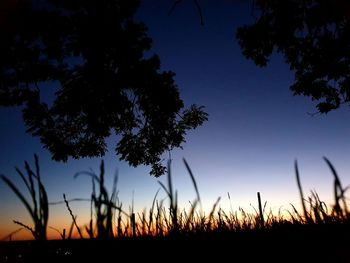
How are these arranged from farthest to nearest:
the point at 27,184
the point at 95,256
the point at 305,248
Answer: the point at 305,248 < the point at 95,256 < the point at 27,184

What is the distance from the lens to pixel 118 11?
10.1 metres

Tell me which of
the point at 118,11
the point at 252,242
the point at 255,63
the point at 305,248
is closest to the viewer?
the point at 305,248

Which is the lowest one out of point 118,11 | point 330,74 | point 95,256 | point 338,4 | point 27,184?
point 95,256

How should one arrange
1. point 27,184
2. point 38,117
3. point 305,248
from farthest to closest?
point 38,117 → point 305,248 → point 27,184

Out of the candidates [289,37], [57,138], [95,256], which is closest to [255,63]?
[289,37]

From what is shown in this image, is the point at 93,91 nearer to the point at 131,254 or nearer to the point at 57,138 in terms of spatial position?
the point at 57,138

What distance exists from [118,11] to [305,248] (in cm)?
907

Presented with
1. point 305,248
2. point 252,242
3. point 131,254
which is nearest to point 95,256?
point 131,254

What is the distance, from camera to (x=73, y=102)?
10.6 metres

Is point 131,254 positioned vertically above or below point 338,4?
below

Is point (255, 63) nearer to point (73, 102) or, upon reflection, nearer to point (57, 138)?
point (73, 102)

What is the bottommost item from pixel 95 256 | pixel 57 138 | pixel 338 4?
pixel 95 256

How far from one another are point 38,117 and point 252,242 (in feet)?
33.5

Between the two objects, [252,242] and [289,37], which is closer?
[252,242]
